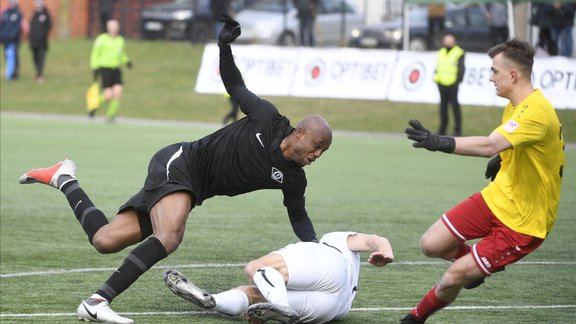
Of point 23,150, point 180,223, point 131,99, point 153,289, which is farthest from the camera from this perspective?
point 131,99

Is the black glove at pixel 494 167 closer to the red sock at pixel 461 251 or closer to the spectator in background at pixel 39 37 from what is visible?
the red sock at pixel 461 251

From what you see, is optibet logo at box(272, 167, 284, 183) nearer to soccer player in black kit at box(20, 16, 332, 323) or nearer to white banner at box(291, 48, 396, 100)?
soccer player in black kit at box(20, 16, 332, 323)

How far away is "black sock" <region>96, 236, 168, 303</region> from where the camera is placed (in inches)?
295

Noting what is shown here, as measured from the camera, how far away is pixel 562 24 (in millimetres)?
28422

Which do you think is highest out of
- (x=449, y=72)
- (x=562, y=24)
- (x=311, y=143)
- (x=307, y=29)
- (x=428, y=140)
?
(x=428, y=140)

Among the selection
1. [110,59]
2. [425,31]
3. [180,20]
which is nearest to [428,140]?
[110,59]

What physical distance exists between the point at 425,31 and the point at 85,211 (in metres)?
27.2

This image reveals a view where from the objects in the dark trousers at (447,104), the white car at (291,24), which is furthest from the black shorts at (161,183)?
the white car at (291,24)

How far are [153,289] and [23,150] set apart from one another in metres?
11.7

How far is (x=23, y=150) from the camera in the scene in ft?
65.4

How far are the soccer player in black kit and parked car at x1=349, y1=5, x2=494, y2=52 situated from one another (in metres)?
25.1

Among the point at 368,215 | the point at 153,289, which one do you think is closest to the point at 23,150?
the point at 368,215

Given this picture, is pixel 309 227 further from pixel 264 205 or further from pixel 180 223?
pixel 264 205

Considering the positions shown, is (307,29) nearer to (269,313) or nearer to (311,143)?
(311,143)
